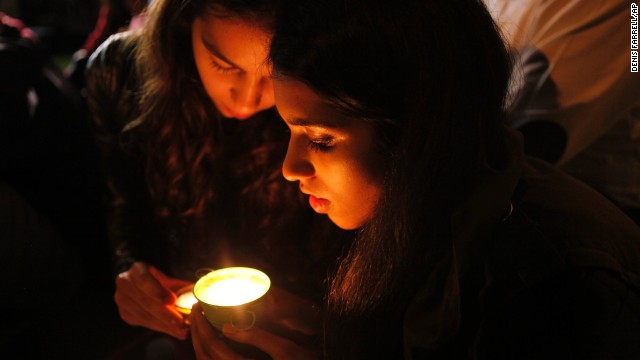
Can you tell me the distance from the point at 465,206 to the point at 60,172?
2171 mm

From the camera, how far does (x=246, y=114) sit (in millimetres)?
1855

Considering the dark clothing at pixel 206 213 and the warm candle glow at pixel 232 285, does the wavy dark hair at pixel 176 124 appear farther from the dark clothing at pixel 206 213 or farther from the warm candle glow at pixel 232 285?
the warm candle glow at pixel 232 285

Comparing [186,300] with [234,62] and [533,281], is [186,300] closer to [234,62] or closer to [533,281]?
[234,62]

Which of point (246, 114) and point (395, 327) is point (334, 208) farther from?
point (246, 114)

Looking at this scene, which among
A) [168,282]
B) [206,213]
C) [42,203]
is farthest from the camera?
[42,203]

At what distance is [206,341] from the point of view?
1398 millimetres

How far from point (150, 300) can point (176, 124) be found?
0.75 meters

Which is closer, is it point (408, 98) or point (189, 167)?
point (408, 98)

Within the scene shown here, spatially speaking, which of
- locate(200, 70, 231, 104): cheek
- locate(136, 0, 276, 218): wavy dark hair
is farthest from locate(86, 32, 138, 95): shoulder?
locate(200, 70, 231, 104): cheek

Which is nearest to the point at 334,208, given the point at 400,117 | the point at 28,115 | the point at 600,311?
the point at 400,117

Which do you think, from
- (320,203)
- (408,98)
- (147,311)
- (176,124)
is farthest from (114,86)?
(408,98)

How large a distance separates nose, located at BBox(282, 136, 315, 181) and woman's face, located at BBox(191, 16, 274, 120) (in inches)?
13.4

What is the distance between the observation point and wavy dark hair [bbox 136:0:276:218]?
1.99 m

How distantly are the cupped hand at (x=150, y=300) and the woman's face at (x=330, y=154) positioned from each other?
61 centimetres
